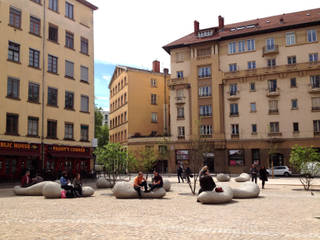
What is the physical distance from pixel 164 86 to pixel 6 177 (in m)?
42.6

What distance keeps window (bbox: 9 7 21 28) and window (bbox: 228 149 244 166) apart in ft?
108

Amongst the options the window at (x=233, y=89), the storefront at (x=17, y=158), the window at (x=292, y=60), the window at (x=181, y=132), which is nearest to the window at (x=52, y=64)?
the storefront at (x=17, y=158)

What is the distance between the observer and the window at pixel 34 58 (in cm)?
3312

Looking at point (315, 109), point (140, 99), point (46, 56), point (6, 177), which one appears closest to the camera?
point (6, 177)

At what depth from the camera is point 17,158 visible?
30578 mm

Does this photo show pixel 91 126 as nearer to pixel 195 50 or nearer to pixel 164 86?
pixel 195 50

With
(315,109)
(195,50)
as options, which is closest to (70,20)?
(195,50)

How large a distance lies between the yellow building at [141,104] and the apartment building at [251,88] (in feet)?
31.2

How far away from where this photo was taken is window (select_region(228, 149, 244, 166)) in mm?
51594

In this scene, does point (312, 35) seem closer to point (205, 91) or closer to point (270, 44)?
point (270, 44)

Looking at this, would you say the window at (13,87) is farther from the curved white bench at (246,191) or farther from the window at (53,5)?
the curved white bench at (246,191)

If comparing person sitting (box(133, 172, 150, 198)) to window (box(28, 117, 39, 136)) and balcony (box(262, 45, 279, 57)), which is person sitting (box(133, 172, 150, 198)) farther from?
balcony (box(262, 45, 279, 57))

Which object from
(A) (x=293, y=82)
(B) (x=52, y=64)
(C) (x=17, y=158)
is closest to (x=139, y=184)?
(C) (x=17, y=158)

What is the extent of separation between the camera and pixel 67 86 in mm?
36719
